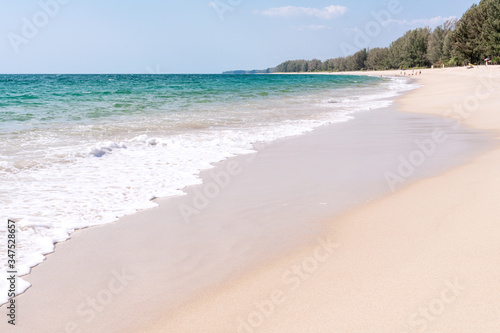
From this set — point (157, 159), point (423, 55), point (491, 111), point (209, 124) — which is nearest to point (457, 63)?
point (423, 55)

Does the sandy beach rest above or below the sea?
below

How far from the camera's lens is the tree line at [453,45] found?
65.4 meters

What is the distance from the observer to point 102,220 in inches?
181

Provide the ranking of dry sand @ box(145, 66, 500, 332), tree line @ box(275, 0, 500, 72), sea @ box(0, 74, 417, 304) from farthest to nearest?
tree line @ box(275, 0, 500, 72) < sea @ box(0, 74, 417, 304) < dry sand @ box(145, 66, 500, 332)

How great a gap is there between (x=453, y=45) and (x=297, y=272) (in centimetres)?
9581

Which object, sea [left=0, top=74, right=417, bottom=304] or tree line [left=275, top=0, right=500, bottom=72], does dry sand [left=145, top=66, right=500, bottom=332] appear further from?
tree line [left=275, top=0, right=500, bottom=72]

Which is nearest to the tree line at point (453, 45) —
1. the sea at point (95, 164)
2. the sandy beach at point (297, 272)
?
the sea at point (95, 164)

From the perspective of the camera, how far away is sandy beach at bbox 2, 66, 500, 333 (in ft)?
8.38

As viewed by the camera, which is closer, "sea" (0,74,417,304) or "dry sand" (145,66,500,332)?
"dry sand" (145,66,500,332)

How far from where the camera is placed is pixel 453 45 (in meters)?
83.6

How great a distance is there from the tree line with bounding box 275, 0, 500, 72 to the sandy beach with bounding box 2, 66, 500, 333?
241 feet

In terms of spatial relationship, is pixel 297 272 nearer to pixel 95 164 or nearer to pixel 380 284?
pixel 380 284

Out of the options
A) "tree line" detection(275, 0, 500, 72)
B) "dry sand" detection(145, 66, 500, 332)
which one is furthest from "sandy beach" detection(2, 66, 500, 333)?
"tree line" detection(275, 0, 500, 72)

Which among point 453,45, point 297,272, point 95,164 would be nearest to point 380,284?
point 297,272
